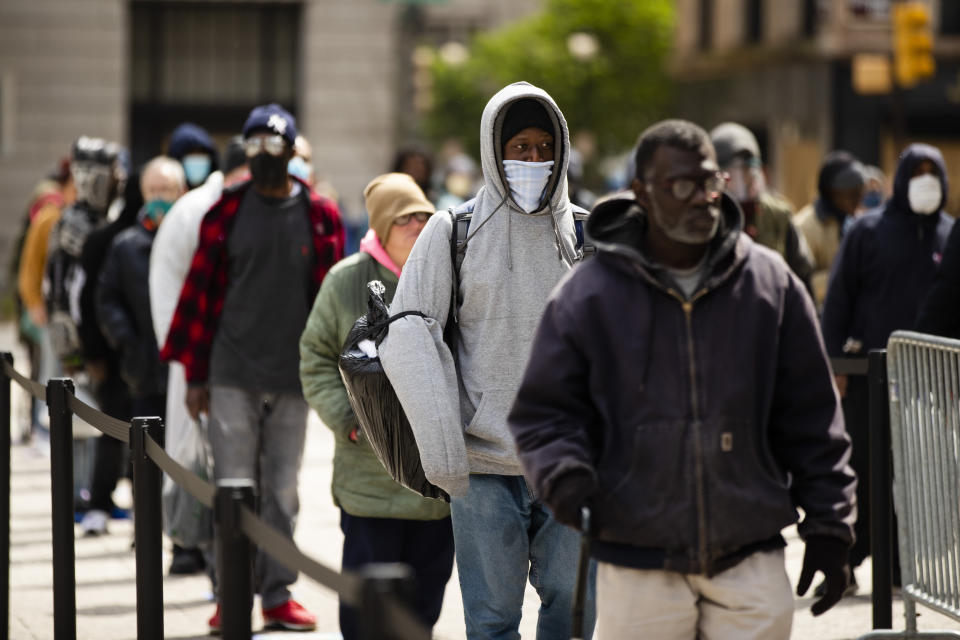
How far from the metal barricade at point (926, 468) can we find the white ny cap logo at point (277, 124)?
267 cm

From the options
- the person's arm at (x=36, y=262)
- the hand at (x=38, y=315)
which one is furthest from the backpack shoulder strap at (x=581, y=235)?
the person's arm at (x=36, y=262)

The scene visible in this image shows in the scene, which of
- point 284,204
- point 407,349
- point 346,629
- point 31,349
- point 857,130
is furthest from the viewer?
point 857,130

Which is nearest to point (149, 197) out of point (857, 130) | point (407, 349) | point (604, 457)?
point (407, 349)

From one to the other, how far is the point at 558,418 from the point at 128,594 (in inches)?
181

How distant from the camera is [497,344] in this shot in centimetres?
506

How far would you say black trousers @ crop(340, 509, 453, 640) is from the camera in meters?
6.04

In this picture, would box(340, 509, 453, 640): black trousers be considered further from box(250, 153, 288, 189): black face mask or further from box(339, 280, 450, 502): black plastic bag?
box(250, 153, 288, 189): black face mask

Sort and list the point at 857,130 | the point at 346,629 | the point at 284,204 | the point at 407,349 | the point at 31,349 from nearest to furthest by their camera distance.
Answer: the point at 407,349 → the point at 346,629 → the point at 284,204 → the point at 31,349 → the point at 857,130

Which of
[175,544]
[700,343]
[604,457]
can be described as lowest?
[175,544]

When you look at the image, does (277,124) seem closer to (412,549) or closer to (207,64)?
(412,549)

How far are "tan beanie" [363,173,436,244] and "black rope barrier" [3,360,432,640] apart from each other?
1234 mm

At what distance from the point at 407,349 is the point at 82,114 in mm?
32534

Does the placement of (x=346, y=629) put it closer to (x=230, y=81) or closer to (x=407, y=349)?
(x=407, y=349)

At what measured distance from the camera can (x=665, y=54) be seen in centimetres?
3691
